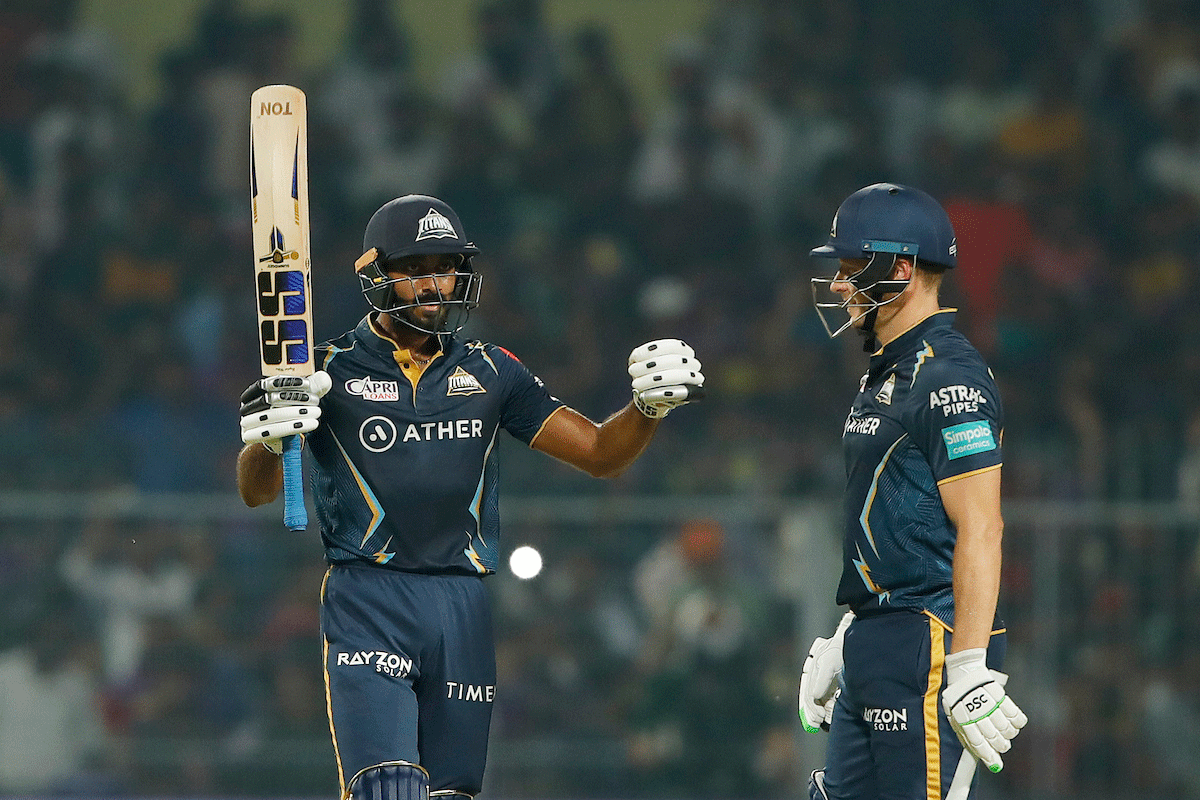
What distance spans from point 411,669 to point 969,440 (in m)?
1.54

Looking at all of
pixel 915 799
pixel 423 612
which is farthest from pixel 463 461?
pixel 915 799

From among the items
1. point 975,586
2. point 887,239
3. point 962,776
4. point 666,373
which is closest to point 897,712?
point 962,776

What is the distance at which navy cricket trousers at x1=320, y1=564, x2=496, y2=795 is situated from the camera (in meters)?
4.45

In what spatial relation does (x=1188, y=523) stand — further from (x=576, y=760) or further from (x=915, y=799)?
(x=915, y=799)

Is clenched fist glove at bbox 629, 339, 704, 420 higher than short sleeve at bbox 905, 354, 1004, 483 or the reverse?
higher

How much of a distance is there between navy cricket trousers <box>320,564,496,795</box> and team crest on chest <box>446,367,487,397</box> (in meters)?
0.50

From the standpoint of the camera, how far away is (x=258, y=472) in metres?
4.65

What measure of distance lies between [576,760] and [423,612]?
3654mm

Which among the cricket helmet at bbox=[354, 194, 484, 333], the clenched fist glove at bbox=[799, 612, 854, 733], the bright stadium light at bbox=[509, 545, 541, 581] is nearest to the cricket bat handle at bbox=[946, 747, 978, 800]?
the clenched fist glove at bbox=[799, 612, 854, 733]

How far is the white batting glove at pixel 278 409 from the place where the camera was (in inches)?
175

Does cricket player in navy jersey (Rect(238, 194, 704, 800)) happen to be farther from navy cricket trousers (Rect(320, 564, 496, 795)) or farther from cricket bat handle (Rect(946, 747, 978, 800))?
cricket bat handle (Rect(946, 747, 978, 800))

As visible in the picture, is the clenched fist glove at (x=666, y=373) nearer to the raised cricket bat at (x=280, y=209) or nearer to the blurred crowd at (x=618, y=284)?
the raised cricket bat at (x=280, y=209)

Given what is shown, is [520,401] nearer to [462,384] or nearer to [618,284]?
[462,384]

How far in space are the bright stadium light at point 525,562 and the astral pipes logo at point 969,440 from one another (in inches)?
144
